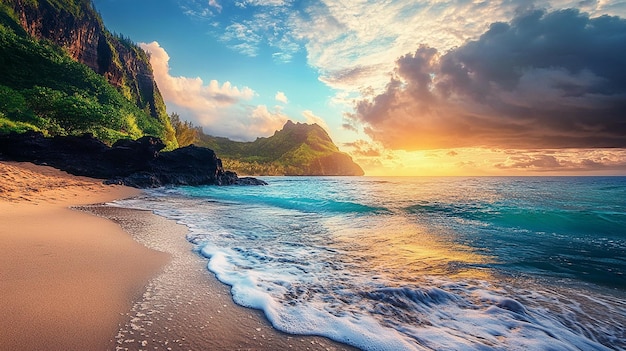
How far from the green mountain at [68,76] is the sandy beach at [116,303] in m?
44.5

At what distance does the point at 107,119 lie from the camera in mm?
45594

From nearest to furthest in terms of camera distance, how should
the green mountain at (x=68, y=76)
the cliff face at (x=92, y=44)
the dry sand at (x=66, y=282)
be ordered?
the dry sand at (x=66, y=282)
the green mountain at (x=68, y=76)
the cliff face at (x=92, y=44)

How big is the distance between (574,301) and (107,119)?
57.8m

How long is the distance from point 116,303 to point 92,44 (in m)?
115

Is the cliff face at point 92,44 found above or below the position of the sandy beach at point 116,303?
above

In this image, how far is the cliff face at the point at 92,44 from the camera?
69875 millimetres

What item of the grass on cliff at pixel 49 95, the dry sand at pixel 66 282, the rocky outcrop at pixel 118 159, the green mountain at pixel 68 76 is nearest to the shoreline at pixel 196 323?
the dry sand at pixel 66 282

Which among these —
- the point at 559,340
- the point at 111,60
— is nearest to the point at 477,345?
the point at 559,340

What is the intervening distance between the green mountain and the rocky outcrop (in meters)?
7.60

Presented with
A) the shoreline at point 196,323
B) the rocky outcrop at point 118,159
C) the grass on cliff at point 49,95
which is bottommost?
the shoreline at point 196,323

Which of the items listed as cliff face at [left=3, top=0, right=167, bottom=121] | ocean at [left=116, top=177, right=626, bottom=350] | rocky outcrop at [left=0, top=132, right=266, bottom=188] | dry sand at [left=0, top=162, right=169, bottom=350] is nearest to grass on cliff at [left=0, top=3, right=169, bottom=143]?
rocky outcrop at [left=0, top=132, right=266, bottom=188]

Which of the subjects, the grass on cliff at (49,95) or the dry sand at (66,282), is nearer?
the dry sand at (66,282)

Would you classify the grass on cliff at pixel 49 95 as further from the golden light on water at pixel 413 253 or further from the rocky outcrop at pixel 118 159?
the golden light on water at pixel 413 253

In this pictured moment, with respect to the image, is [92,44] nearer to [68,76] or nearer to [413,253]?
[68,76]
